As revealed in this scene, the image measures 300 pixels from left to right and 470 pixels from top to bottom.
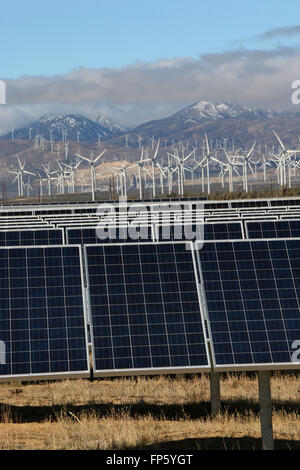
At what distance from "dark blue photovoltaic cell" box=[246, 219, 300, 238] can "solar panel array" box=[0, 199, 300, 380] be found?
43.0 ft

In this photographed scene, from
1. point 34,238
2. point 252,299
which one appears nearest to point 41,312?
point 252,299

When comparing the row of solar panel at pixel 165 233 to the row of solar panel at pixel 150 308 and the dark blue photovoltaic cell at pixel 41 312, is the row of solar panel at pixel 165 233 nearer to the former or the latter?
the row of solar panel at pixel 150 308

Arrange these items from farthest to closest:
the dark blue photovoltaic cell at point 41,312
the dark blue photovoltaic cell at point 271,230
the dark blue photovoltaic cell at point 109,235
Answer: the dark blue photovoltaic cell at point 271,230 < the dark blue photovoltaic cell at point 109,235 < the dark blue photovoltaic cell at point 41,312

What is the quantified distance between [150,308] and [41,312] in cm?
270

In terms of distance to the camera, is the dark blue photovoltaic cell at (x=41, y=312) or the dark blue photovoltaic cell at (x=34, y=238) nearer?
the dark blue photovoltaic cell at (x=41, y=312)

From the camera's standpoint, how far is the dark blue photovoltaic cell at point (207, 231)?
34375 mm

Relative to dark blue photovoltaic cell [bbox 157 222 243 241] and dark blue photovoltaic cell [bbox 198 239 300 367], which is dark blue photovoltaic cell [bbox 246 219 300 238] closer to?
dark blue photovoltaic cell [bbox 157 222 243 241]

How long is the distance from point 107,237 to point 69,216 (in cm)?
1447

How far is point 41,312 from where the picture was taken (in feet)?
64.1

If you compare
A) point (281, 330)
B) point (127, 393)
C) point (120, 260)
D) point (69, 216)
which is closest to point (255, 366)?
point (281, 330)

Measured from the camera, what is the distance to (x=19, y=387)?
33.5 meters

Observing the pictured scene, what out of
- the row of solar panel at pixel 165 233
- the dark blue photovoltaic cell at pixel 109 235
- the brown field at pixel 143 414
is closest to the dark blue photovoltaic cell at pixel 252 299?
the brown field at pixel 143 414

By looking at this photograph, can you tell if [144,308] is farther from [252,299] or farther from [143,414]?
[143,414]
